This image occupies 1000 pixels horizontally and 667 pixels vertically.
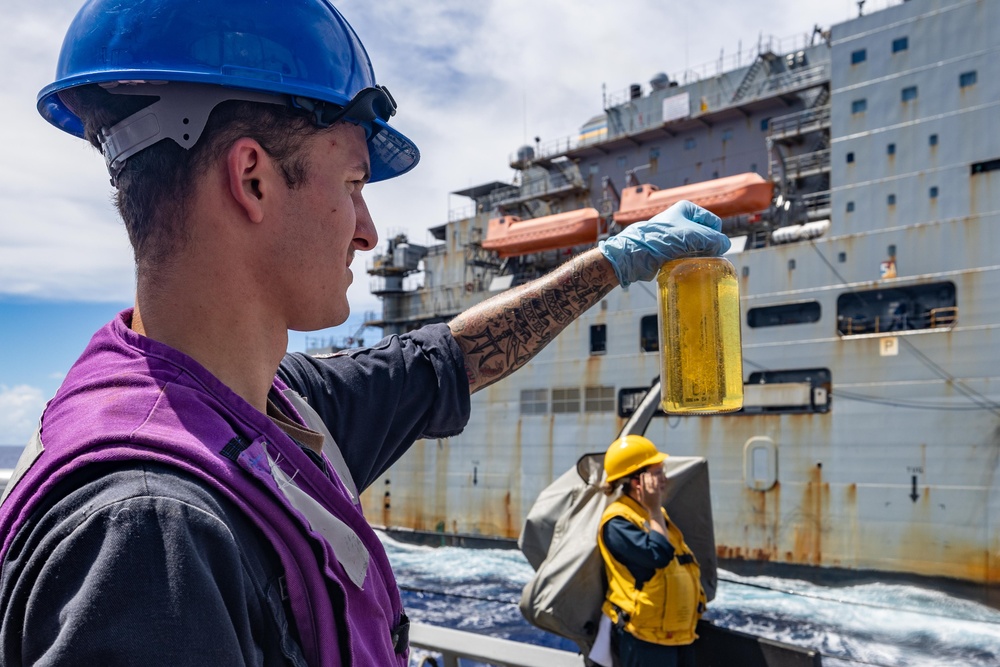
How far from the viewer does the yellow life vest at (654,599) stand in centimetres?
372

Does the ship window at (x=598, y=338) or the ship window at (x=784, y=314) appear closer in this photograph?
the ship window at (x=784, y=314)

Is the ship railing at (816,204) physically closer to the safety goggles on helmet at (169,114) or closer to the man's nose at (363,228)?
the man's nose at (363,228)

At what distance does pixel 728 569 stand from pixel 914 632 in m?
3.50

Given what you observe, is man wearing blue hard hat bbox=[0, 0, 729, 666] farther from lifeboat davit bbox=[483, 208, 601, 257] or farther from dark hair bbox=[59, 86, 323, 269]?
lifeboat davit bbox=[483, 208, 601, 257]

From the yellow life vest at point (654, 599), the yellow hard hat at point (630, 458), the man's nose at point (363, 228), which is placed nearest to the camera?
the man's nose at point (363, 228)

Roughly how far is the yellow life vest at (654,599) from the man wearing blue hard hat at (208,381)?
2.96 metres

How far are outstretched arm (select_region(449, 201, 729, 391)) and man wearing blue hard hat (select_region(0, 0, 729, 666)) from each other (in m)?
0.65

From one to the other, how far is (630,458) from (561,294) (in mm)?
2488

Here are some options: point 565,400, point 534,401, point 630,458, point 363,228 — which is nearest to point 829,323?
point 565,400

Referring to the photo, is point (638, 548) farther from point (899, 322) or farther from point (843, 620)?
point (899, 322)

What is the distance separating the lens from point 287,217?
96 cm

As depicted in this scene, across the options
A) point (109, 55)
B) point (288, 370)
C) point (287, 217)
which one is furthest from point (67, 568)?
point (288, 370)

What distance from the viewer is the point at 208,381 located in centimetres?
84

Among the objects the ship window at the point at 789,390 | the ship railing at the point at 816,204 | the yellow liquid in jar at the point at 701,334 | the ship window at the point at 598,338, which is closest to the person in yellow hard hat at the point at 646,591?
the yellow liquid in jar at the point at 701,334
